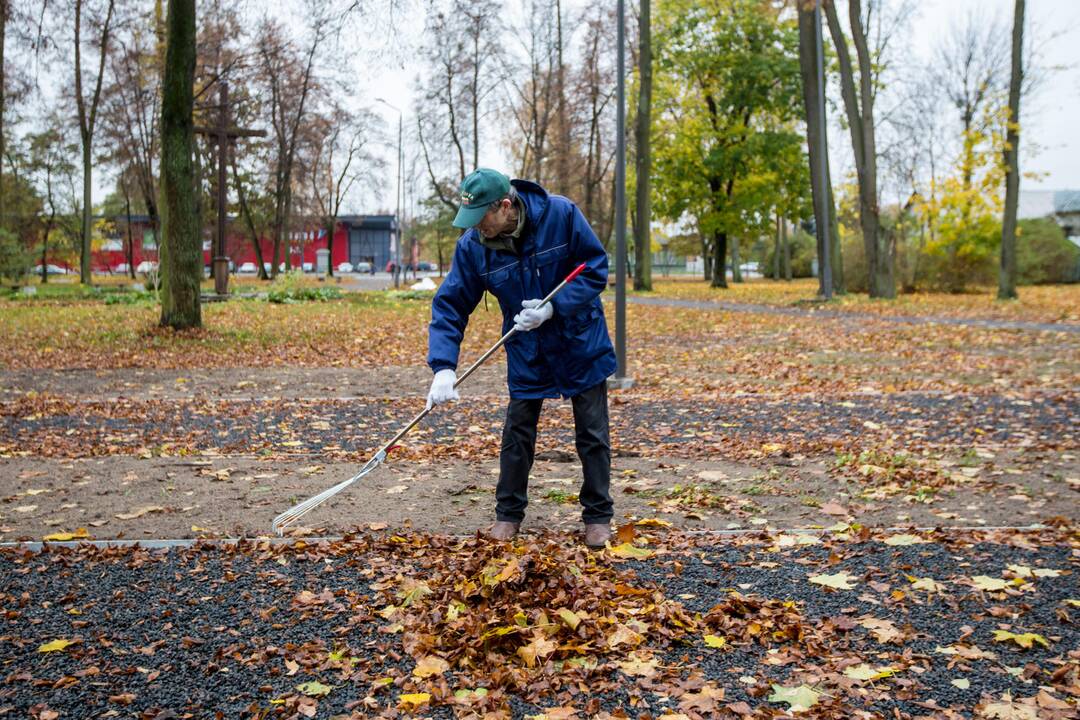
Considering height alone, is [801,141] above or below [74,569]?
above

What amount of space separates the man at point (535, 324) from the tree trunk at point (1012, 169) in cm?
2058

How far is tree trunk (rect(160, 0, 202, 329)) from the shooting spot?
43.8 feet

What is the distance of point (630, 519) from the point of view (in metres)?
4.84

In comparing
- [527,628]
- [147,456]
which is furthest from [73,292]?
[527,628]

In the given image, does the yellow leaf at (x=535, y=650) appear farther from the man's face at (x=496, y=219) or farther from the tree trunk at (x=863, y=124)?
the tree trunk at (x=863, y=124)

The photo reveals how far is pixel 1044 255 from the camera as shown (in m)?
33.8

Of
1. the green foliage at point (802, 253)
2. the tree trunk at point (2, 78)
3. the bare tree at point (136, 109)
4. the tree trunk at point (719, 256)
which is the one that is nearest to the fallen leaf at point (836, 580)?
the tree trunk at point (2, 78)

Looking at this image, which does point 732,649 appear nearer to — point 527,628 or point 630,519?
point 527,628

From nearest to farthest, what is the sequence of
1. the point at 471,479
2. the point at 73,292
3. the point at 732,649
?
the point at 732,649 → the point at 471,479 → the point at 73,292

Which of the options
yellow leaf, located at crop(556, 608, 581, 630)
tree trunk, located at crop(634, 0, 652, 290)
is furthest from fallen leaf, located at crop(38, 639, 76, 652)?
tree trunk, located at crop(634, 0, 652, 290)

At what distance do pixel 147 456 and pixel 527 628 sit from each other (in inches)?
161

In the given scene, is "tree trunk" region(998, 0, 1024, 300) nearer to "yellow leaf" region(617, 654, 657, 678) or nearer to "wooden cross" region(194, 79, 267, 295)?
"wooden cross" region(194, 79, 267, 295)

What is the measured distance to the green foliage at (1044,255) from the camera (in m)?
33.8

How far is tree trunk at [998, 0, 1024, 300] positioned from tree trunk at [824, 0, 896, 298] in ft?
8.84
